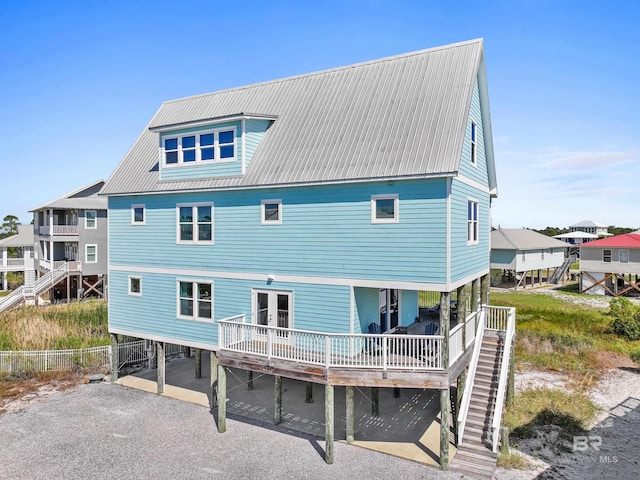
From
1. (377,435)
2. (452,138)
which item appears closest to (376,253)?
(452,138)

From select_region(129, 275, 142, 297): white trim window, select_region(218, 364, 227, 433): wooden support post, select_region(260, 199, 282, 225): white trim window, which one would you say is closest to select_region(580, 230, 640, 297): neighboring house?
select_region(260, 199, 282, 225): white trim window

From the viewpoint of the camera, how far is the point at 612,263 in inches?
1628

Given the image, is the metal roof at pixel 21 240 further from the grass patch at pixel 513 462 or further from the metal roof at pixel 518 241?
the grass patch at pixel 513 462

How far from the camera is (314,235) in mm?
14836

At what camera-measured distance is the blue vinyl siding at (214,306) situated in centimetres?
1458

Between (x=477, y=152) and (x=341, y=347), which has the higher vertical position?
(x=477, y=152)

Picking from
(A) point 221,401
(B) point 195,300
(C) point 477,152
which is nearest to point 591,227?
(C) point 477,152

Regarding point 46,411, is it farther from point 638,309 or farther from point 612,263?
point 612,263

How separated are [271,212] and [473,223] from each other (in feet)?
24.7

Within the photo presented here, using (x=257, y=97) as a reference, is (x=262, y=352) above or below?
below

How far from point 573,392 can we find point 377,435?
9.30 m

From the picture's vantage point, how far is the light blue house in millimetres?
13188

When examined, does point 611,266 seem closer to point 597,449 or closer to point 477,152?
point 477,152

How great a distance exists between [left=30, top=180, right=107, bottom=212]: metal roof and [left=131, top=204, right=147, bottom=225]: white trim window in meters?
20.3
